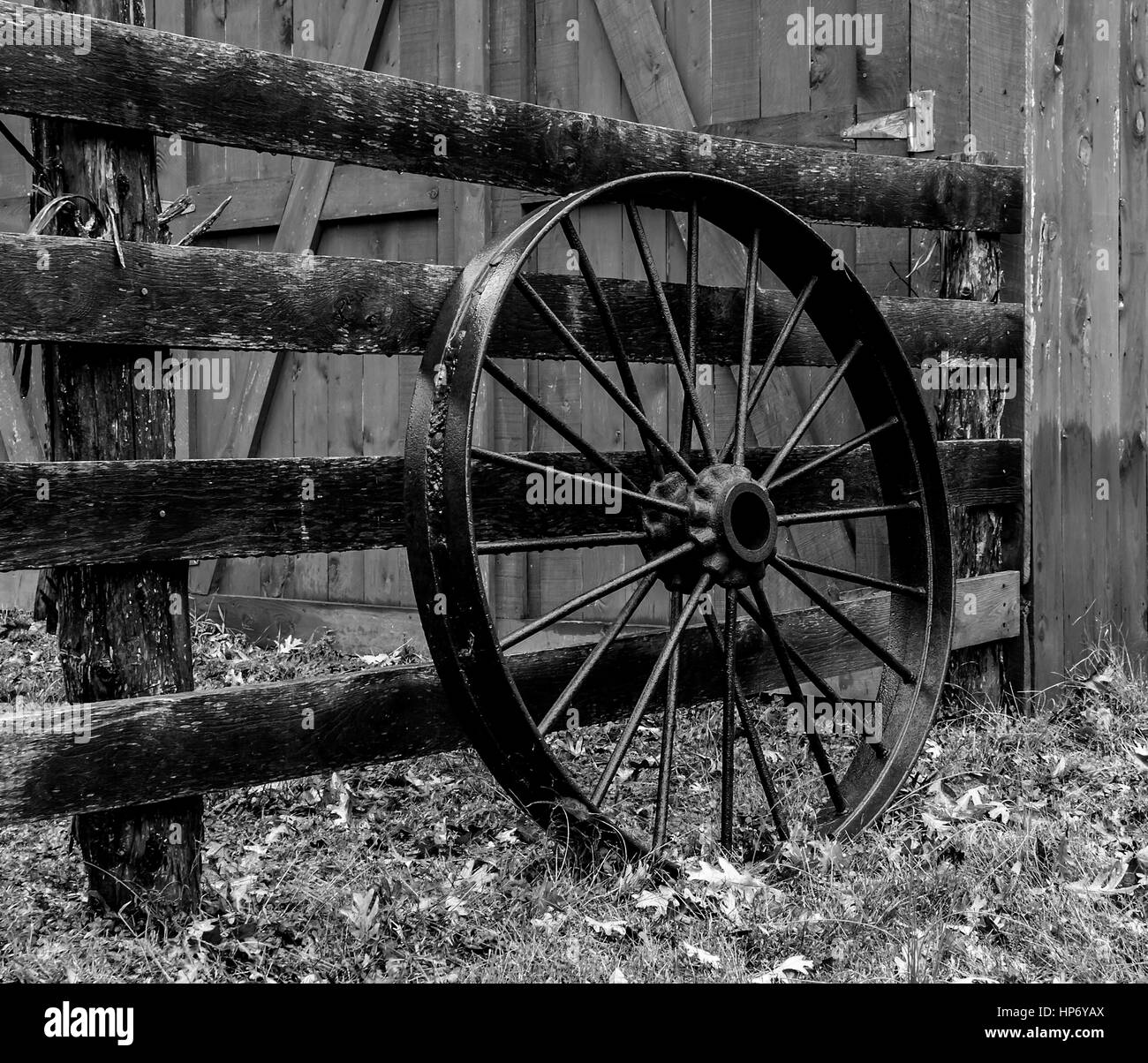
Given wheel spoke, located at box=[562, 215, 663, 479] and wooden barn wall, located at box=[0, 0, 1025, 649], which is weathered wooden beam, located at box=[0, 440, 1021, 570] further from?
wooden barn wall, located at box=[0, 0, 1025, 649]

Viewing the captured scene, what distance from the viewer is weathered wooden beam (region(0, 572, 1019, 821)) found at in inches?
110

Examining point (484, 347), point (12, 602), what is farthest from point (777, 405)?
point (12, 602)

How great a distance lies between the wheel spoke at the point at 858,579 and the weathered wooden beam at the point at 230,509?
48cm

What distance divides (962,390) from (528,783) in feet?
9.39

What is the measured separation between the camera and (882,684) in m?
4.35

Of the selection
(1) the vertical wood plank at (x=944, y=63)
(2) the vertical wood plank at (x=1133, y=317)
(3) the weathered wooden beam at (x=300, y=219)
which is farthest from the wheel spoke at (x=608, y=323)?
(3) the weathered wooden beam at (x=300, y=219)

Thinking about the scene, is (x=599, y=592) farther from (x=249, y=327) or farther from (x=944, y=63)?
(x=944, y=63)

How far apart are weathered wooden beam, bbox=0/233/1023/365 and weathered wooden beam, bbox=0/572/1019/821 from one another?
2.82ft

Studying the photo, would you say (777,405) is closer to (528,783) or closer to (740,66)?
(740,66)

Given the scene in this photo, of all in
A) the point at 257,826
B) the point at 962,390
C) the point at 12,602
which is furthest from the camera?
the point at 12,602

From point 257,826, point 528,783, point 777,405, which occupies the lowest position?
point 257,826

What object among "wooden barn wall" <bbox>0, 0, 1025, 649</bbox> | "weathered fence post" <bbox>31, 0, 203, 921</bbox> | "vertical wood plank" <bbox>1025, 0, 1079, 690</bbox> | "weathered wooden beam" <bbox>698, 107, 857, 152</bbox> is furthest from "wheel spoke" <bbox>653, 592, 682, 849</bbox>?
"weathered wooden beam" <bbox>698, 107, 857, 152</bbox>

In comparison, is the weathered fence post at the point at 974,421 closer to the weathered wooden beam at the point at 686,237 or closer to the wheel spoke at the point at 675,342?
the weathered wooden beam at the point at 686,237

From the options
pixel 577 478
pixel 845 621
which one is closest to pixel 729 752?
pixel 845 621
